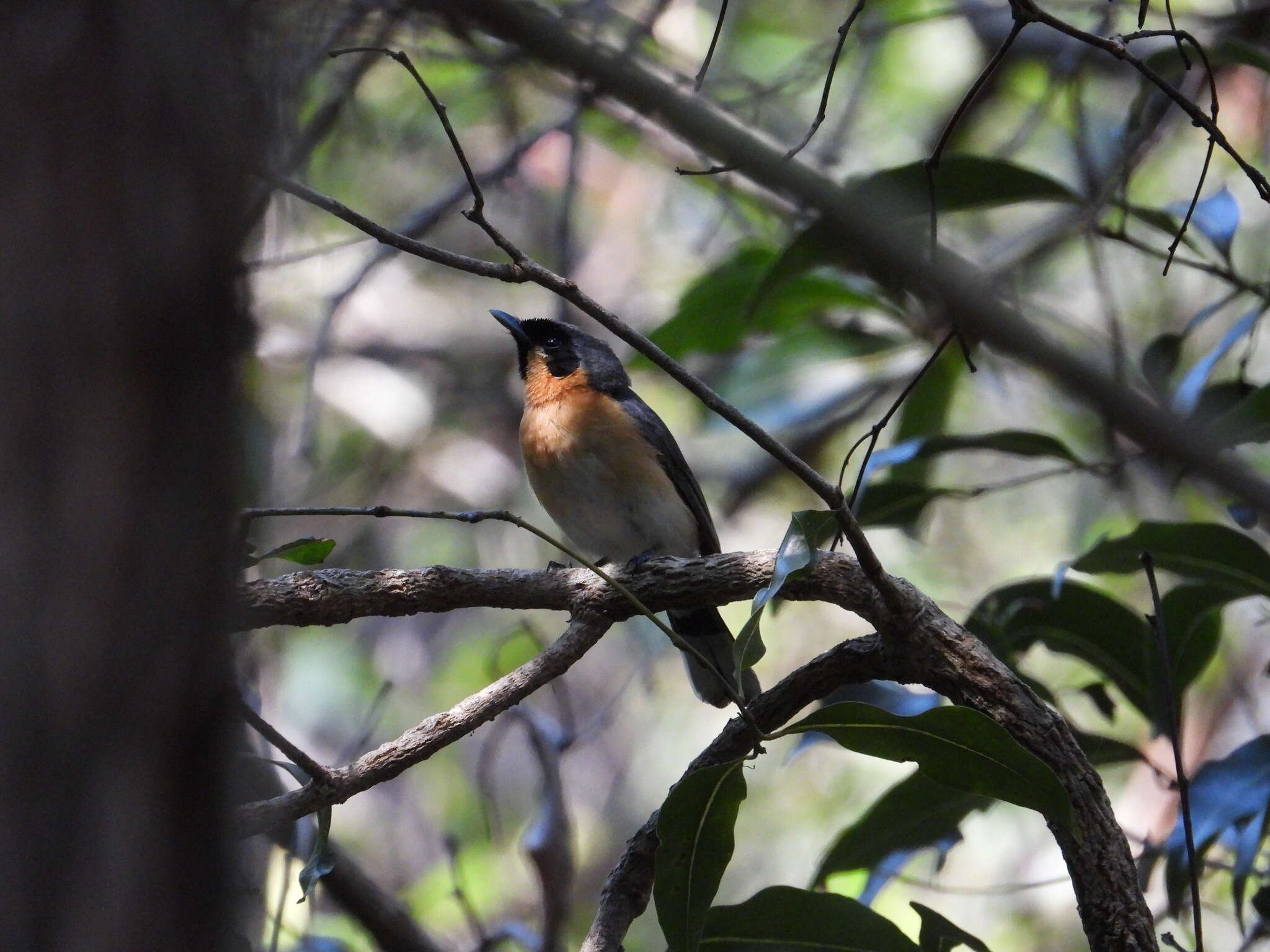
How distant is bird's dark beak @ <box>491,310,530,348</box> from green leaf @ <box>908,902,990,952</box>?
3.63 meters

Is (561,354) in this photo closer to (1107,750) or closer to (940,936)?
(1107,750)

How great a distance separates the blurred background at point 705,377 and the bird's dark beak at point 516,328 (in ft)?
1.38

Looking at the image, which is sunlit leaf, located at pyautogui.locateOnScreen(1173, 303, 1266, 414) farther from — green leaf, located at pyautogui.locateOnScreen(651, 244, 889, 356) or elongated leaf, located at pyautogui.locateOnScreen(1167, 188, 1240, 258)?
green leaf, located at pyautogui.locateOnScreen(651, 244, 889, 356)

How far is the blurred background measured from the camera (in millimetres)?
5242

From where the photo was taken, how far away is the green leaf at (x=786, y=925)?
2682mm

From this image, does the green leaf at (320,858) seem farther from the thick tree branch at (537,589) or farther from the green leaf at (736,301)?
the green leaf at (736,301)

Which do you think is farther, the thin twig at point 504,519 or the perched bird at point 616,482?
the perched bird at point 616,482

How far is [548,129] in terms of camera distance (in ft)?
17.0

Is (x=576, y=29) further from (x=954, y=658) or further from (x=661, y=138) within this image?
(x=954, y=658)

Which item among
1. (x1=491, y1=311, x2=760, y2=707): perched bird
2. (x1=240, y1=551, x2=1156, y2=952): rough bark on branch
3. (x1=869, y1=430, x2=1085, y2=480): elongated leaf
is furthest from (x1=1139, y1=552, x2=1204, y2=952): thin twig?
(x1=491, y1=311, x2=760, y2=707): perched bird

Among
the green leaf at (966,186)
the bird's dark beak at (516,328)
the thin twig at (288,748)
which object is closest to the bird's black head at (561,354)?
the bird's dark beak at (516,328)

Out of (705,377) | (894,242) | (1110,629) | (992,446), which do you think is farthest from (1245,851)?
(705,377)

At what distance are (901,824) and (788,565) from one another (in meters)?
1.47

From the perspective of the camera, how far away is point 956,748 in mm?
2326
